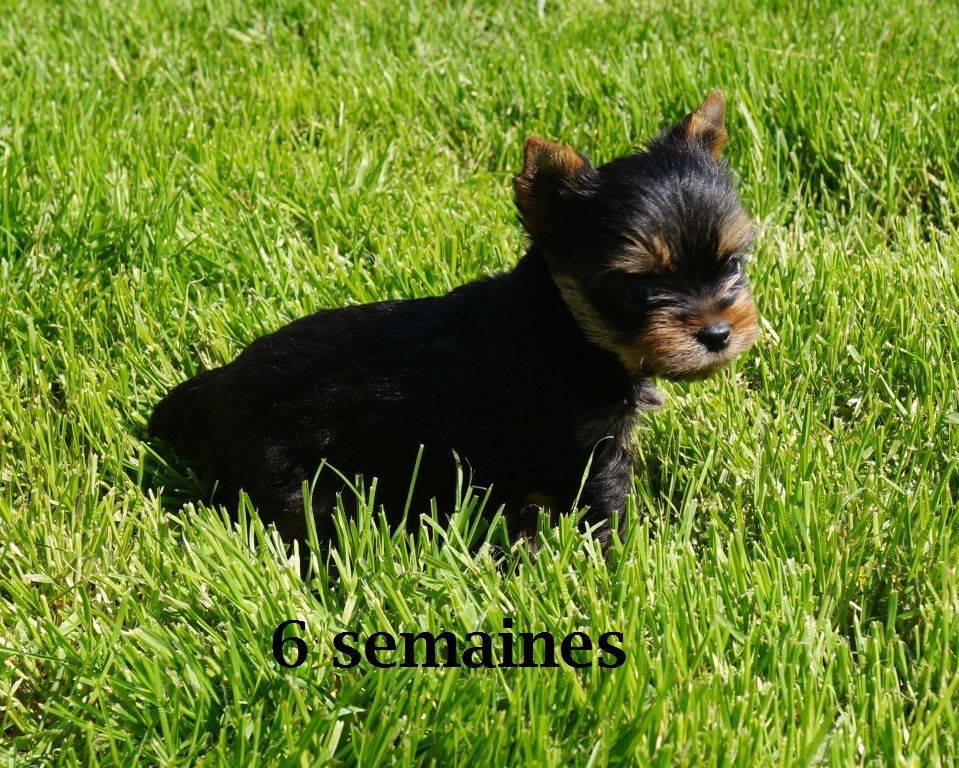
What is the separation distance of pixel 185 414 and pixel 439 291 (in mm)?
1322

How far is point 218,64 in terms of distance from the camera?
695 centimetres

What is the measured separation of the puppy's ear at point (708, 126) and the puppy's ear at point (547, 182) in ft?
1.58

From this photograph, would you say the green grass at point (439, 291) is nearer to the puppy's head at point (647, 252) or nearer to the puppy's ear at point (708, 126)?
the puppy's head at point (647, 252)

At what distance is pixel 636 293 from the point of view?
361 centimetres

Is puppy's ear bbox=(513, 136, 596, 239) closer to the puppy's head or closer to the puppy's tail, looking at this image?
the puppy's head

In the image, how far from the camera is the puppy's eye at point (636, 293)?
359 centimetres

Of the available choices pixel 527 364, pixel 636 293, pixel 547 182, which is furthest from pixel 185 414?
pixel 636 293

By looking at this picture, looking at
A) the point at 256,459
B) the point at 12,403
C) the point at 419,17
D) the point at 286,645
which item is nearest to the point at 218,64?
the point at 419,17

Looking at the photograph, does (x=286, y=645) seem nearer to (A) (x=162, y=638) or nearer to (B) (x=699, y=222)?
(A) (x=162, y=638)

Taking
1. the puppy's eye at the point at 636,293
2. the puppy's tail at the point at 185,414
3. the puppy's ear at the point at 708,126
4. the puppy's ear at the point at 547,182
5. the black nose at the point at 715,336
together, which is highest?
the puppy's ear at the point at 708,126

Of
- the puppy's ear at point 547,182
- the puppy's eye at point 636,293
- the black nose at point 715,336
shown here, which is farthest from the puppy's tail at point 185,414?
the black nose at point 715,336

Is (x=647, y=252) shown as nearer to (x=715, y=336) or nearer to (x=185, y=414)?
(x=715, y=336)

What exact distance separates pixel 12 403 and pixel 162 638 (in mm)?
1603

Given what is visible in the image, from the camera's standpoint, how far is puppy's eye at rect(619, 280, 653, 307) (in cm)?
359
